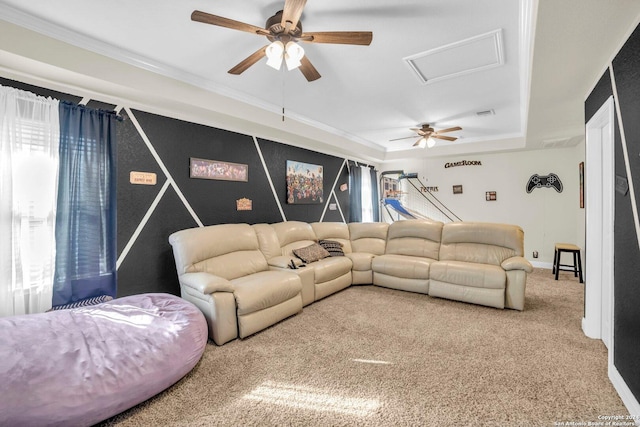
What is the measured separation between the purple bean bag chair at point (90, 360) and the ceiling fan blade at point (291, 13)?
7.31ft

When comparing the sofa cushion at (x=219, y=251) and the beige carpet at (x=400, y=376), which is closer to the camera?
the beige carpet at (x=400, y=376)

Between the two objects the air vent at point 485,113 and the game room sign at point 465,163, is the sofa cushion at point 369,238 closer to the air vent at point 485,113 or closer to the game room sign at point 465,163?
the air vent at point 485,113

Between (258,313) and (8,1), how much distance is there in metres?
2.96

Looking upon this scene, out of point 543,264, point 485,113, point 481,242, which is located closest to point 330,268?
point 481,242

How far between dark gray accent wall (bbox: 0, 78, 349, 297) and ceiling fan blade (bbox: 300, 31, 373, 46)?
2152 millimetres

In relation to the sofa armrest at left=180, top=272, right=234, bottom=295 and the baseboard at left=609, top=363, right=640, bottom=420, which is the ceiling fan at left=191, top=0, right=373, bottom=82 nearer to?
the sofa armrest at left=180, top=272, right=234, bottom=295

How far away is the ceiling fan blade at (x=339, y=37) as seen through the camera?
1.88m

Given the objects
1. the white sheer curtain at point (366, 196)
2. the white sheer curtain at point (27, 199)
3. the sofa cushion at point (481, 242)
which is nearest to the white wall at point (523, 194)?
the white sheer curtain at point (366, 196)

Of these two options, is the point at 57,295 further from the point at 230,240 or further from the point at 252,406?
the point at 252,406

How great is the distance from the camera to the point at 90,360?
1.64m

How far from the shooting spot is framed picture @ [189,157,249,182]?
3.55 m

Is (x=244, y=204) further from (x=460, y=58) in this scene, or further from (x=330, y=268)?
(x=460, y=58)

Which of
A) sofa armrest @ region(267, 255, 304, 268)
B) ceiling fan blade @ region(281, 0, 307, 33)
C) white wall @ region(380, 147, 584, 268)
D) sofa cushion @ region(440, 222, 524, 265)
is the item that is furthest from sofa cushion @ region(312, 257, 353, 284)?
white wall @ region(380, 147, 584, 268)

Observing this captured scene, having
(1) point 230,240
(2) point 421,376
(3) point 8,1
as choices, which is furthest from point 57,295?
(2) point 421,376
